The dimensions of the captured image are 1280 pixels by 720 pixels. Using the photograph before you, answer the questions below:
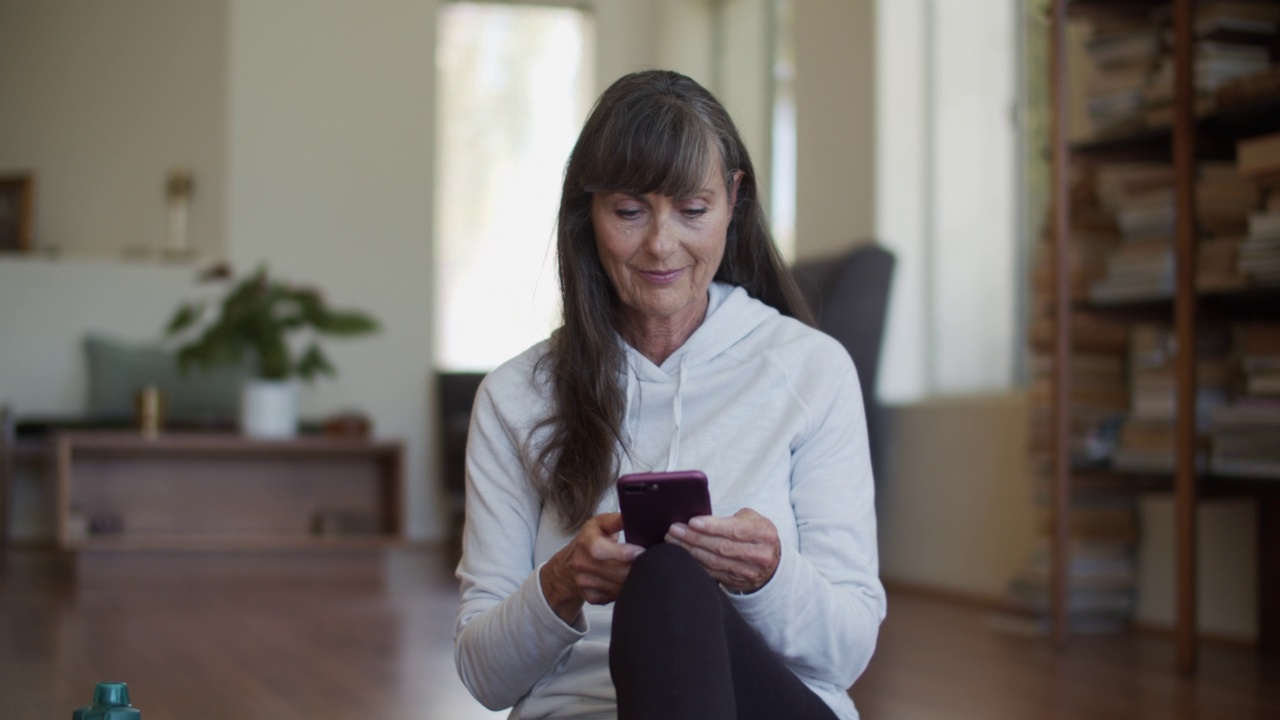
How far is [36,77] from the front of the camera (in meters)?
8.31

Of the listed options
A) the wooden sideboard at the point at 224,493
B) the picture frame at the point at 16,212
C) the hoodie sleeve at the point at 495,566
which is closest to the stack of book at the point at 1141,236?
the hoodie sleeve at the point at 495,566

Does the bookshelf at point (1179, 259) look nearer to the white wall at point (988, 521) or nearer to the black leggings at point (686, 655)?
the white wall at point (988, 521)

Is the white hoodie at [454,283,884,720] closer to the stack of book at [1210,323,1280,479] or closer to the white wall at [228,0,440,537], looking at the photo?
the stack of book at [1210,323,1280,479]

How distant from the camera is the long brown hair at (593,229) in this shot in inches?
51.4

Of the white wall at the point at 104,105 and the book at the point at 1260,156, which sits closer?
the book at the point at 1260,156

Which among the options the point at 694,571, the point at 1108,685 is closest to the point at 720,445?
the point at 694,571

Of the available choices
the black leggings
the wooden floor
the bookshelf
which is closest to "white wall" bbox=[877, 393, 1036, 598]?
the wooden floor

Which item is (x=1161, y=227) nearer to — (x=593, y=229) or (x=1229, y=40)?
(x=1229, y=40)

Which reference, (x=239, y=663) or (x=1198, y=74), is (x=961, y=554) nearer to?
(x=1198, y=74)

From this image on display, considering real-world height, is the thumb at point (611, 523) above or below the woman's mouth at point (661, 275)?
below

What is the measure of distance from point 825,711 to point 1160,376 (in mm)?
2214

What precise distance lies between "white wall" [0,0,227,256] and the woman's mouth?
7295 mm

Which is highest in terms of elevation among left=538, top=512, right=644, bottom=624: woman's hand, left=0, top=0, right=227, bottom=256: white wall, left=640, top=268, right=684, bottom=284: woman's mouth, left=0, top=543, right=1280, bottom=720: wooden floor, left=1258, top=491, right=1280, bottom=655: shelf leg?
left=0, top=0, right=227, bottom=256: white wall

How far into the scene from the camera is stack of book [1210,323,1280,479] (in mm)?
2732
